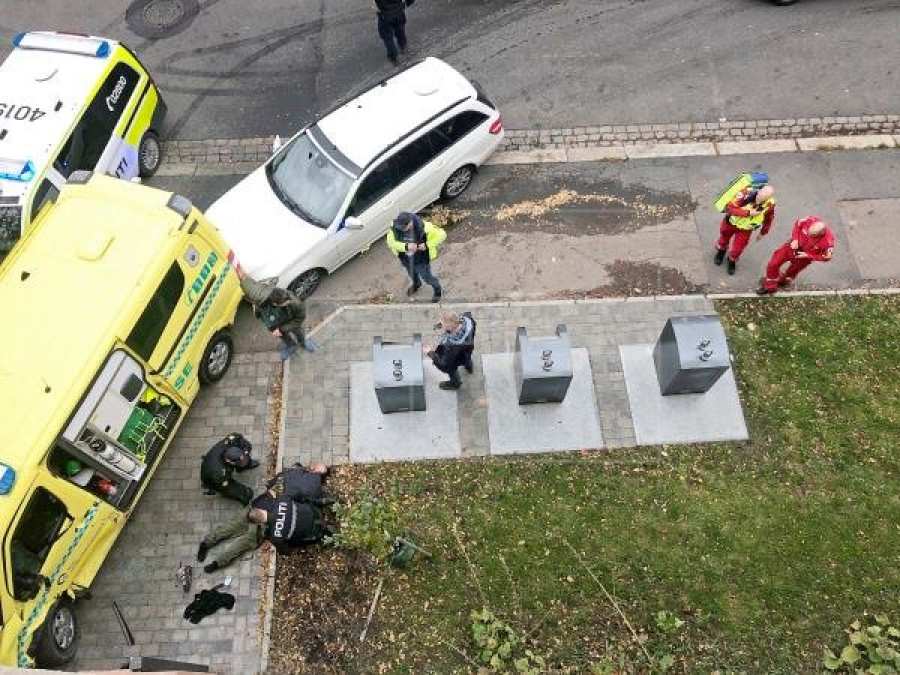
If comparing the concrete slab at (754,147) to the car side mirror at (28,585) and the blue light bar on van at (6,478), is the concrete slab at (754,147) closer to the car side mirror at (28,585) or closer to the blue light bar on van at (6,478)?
the blue light bar on van at (6,478)

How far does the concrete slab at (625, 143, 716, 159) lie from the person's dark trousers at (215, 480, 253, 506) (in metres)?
7.45

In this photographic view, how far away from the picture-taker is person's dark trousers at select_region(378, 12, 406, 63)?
11.2 meters

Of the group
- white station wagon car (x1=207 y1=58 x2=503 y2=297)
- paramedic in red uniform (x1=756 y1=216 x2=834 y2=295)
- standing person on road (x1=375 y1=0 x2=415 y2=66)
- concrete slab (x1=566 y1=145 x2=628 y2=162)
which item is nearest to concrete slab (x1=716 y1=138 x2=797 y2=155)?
concrete slab (x1=566 y1=145 x2=628 y2=162)

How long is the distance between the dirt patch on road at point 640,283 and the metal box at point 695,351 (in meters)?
1.36

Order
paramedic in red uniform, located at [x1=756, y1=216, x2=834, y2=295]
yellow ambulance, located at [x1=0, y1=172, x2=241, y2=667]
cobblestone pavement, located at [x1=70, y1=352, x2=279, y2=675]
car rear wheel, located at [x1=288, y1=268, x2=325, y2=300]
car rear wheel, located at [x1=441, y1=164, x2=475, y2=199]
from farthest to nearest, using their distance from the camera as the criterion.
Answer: car rear wheel, located at [x1=441, y1=164, x2=475, y2=199] < car rear wheel, located at [x1=288, y1=268, x2=325, y2=300] < paramedic in red uniform, located at [x1=756, y1=216, x2=834, y2=295] < cobblestone pavement, located at [x1=70, y1=352, x2=279, y2=675] < yellow ambulance, located at [x1=0, y1=172, x2=241, y2=667]

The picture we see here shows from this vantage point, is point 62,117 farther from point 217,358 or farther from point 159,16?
point 159,16

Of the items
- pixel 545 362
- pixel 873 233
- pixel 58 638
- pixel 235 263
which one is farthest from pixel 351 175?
pixel 873 233

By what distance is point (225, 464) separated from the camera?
25.3 ft

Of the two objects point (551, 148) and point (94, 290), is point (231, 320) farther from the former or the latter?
point (551, 148)

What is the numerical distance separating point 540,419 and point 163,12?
1023 centimetres

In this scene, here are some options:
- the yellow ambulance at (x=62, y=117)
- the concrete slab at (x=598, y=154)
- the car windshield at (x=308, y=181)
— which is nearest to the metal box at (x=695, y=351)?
the concrete slab at (x=598, y=154)

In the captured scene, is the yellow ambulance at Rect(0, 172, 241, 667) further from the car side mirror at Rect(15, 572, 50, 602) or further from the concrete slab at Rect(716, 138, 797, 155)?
the concrete slab at Rect(716, 138, 797, 155)

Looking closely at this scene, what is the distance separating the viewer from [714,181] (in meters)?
10.6

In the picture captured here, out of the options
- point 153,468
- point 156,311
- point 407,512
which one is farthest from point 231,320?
point 407,512
